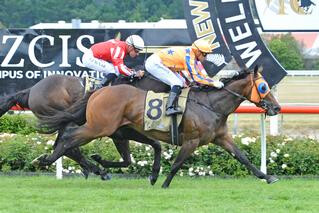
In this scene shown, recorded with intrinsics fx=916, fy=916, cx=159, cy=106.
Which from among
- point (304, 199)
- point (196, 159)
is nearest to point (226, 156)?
point (196, 159)

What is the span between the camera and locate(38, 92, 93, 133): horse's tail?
10.0 meters

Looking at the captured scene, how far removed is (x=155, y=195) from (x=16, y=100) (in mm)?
2598

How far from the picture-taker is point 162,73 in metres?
10.0

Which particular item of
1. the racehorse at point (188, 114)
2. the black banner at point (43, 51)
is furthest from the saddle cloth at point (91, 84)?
the black banner at point (43, 51)

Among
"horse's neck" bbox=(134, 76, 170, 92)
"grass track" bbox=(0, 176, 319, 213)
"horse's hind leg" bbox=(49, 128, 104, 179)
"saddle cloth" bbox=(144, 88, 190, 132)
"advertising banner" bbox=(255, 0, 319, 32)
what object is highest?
"advertising banner" bbox=(255, 0, 319, 32)

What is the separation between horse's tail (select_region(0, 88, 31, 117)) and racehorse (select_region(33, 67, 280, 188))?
76cm

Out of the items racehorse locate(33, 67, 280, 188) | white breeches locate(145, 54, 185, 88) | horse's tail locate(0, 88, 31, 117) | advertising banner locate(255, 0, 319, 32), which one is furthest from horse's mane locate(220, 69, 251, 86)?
horse's tail locate(0, 88, 31, 117)

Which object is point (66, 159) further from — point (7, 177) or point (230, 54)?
point (230, 54)

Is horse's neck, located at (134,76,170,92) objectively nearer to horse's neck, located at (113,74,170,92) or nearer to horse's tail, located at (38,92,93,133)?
horse's neck, located at (113,74,170,92)

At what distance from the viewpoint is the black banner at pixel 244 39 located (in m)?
11.7

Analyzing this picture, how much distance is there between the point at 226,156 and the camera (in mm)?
11117

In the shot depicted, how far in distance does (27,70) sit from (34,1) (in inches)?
1529

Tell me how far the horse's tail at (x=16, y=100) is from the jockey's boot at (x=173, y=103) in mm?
1896

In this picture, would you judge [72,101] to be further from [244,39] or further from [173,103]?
[244,39]
